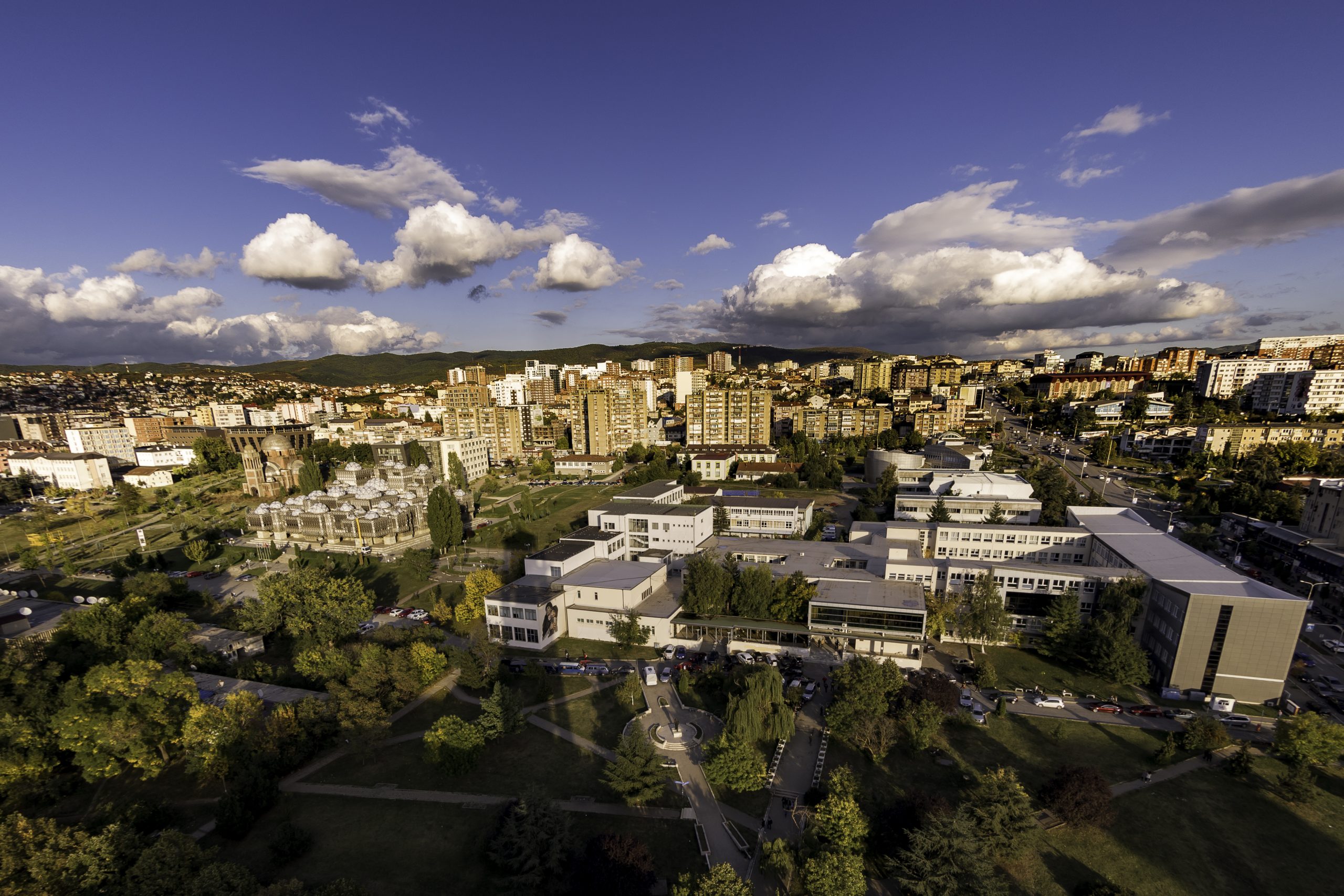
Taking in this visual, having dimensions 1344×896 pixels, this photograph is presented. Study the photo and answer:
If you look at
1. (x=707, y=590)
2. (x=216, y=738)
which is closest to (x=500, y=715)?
(x=216, y=738)

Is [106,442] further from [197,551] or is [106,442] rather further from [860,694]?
[860,694]

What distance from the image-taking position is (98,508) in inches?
2847

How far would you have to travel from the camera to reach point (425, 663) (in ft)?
92.4

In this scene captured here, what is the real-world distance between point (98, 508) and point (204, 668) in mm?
67391

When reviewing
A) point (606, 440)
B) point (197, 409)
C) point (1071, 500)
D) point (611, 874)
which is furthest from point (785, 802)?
point (197, 409)

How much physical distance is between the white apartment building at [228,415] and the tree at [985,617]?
145594mm

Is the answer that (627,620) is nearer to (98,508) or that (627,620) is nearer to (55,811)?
(55,811)

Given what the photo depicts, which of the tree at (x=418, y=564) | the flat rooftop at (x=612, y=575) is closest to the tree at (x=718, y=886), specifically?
the flat rooftop at (x=612, y=575)

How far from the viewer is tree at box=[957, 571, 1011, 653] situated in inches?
1235

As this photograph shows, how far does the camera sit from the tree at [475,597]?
1394 inches

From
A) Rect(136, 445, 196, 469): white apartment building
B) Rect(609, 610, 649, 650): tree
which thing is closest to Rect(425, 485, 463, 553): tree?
Rect(609, 610, 649, 650): tree

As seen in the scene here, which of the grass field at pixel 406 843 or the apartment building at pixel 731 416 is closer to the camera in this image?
the grass field at pixel 406 843

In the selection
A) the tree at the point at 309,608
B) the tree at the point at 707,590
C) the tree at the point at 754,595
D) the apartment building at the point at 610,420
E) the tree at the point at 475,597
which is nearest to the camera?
the tree at the point at 309,608

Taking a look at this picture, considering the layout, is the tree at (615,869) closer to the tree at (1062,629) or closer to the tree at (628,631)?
the tree at (628,631)
